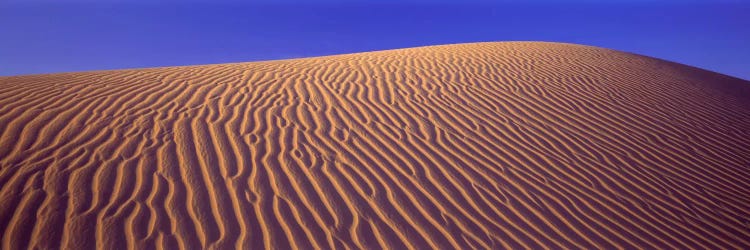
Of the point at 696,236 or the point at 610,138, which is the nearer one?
the point at 696,236

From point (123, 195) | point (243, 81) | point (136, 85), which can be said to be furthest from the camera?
point (243, 81)

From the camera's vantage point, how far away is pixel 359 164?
15.4 ft

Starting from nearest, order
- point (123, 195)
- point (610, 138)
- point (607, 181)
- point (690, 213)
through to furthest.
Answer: point (123, 195) < point (690, 213) < point (607, 181) < point (610, 138)

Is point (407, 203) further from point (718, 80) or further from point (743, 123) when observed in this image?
point (718, 80)

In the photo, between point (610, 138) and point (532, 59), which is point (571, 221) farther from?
point (532, 59)

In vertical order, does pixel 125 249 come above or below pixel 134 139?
below

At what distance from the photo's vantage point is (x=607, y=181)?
493 centimetres

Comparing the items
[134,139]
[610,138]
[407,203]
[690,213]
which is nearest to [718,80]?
[610,138]

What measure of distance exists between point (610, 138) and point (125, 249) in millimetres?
5602

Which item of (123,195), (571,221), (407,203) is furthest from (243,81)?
(571,221)

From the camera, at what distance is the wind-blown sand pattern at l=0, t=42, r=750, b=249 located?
3.64 metres

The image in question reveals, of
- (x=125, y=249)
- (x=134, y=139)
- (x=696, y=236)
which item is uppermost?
(x=134, y=139)

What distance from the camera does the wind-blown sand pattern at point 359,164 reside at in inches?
143

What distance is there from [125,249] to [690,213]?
16.3 ft
